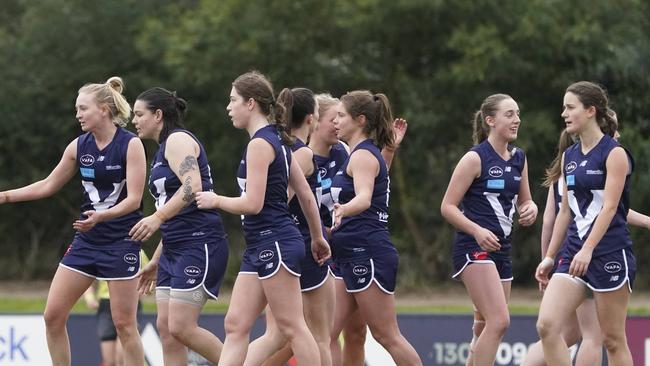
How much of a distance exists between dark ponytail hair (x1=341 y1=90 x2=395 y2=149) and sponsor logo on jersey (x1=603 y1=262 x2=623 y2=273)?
1.82 metres

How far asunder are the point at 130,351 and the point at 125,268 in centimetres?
58

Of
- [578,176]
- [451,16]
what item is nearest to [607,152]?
[578,176]

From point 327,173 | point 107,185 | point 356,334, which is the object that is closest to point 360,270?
point 356,334

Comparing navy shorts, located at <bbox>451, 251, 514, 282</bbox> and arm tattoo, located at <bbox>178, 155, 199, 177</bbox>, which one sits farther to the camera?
navy shorts, located at <bbox>451, 251, 514, 282</bbox>

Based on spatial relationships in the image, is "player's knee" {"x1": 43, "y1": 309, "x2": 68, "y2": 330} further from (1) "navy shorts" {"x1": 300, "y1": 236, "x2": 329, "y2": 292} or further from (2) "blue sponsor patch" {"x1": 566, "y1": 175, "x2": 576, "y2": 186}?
(2) "blue sponsor patch" {"x1": 566, "y1": 175, "x2": 576, "y2": 186}

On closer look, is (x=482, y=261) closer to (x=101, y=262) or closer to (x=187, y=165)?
(x=187, y=165)

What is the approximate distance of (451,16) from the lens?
20.8 meters

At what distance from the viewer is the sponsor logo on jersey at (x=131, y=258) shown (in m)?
8.80

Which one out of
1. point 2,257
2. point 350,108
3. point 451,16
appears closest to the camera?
point 350,108

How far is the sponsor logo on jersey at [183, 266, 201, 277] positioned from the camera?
8289mm

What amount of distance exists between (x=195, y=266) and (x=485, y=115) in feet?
8.27

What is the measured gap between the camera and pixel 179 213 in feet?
27.7

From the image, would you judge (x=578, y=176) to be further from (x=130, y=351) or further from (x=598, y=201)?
(x=130, y=351)

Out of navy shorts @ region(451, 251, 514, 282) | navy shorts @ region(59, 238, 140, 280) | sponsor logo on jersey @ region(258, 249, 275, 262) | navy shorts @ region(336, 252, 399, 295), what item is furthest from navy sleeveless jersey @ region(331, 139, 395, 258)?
navy shorts @ region(59, 238, 140, 280)
